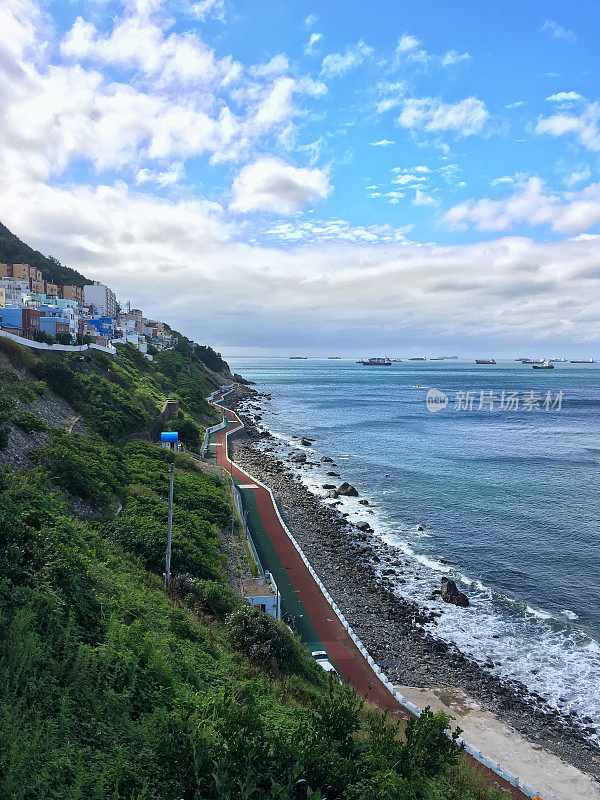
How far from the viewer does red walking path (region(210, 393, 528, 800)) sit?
1670 cm

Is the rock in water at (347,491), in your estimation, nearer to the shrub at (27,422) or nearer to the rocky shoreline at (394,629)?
the rocky shoreline at (394,629)

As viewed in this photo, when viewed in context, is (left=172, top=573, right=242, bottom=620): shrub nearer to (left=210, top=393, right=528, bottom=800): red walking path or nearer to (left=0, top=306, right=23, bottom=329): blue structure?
(left=210, top=393, right=528, bottom=800): red walking path

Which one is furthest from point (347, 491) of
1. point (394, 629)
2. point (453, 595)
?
point (394, 629)

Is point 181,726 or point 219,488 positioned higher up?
point 181,726

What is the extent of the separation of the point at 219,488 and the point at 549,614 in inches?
860

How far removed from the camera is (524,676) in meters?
21.0

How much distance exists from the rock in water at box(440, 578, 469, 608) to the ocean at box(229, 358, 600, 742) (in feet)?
1.75

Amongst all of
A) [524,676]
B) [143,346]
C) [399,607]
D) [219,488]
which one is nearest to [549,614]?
[524,676]

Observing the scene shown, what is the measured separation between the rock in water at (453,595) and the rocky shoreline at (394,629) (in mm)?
1989

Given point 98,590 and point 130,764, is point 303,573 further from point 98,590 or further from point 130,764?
point 130,764

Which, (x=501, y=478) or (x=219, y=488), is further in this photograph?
(x=501, y=478)

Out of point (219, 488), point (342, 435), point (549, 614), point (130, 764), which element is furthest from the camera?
point (342, 435)

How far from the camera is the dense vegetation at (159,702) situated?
6.07 meters

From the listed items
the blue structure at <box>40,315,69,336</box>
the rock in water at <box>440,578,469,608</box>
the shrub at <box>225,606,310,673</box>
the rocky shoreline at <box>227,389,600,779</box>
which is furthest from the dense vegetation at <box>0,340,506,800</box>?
the blue structure at <box>40,315,69,336</box>
